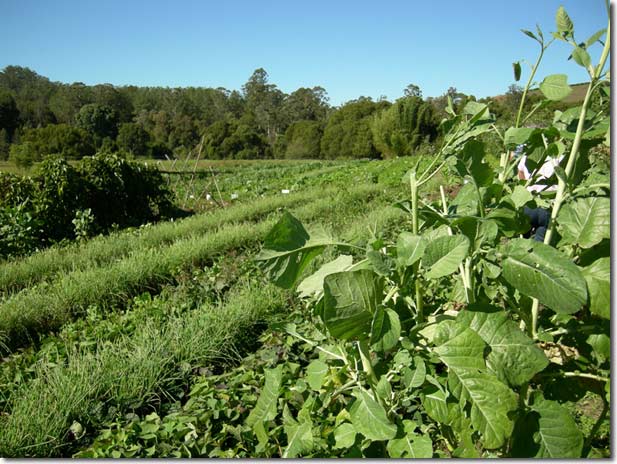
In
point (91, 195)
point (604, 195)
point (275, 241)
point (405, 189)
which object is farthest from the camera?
point (405, 189)

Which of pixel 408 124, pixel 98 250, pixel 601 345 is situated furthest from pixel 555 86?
pixel 408 124

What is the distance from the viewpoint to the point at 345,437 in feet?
2.92

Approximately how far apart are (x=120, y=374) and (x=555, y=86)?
2.42 meters

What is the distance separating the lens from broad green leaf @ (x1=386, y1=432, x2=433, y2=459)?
32.9 inches

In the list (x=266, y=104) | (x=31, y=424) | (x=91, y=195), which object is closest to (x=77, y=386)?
(x=31, y=424)

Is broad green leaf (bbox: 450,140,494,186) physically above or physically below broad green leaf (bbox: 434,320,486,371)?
above

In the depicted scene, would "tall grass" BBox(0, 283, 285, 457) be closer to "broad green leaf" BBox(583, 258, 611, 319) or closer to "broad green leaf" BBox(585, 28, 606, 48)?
"broad green leaf" BBox(583, 258, 611, 319)

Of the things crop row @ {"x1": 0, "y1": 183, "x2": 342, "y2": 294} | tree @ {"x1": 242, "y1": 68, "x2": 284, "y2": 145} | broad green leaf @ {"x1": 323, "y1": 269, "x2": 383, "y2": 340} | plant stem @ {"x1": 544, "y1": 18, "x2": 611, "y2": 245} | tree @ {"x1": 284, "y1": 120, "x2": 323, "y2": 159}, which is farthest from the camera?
tree @ {"x1": 242, "y1": 68, "x2": 284, "y2": 145}

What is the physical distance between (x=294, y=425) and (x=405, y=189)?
983cm

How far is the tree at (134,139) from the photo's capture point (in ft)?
118

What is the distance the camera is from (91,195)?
866cm

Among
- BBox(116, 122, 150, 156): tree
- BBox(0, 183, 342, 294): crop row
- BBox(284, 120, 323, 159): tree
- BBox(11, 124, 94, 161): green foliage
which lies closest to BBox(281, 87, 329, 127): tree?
BBox(284, 120, 323, 159): tree

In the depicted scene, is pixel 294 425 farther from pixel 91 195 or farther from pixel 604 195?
pixel 91 195

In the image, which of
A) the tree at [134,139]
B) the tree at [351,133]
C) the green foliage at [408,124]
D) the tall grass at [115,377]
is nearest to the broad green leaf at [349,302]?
the tall grass at [115,377]
